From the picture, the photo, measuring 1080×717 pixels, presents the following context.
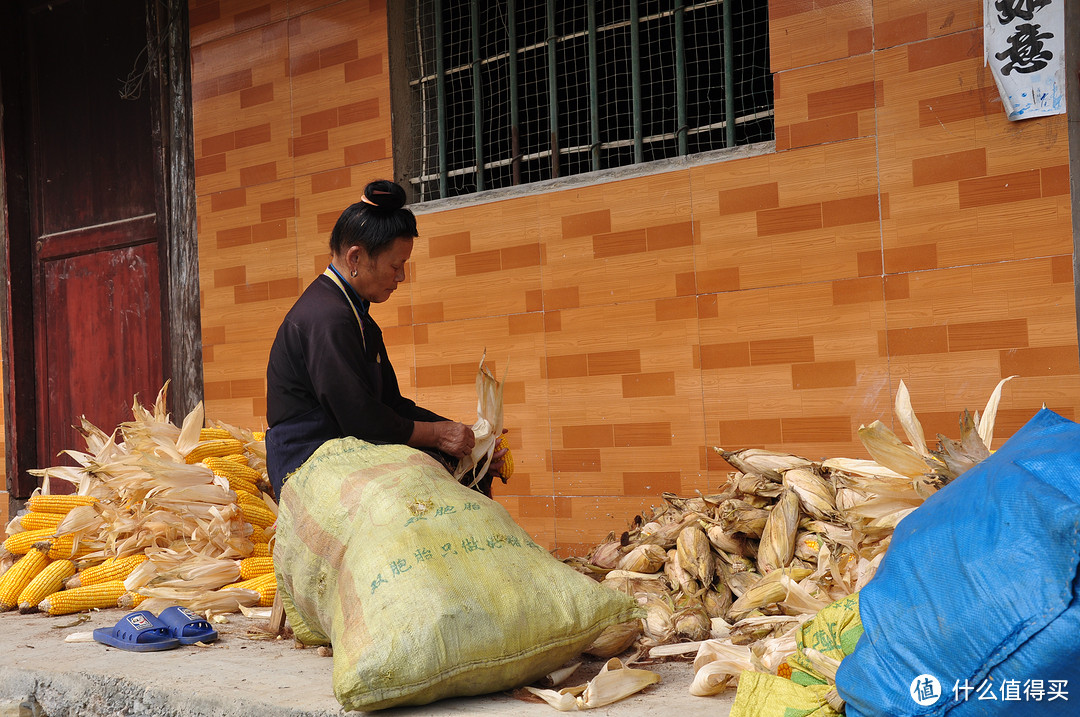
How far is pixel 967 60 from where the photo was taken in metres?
3.85

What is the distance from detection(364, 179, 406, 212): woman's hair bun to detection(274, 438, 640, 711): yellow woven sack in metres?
0.91

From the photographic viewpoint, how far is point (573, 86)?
5.04 m

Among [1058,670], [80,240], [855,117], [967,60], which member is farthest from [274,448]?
[80,240]

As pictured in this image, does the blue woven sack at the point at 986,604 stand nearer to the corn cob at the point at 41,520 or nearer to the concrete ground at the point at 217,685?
the concrete ground at the point at 217,685

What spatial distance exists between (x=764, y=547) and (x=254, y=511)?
95.3 inches

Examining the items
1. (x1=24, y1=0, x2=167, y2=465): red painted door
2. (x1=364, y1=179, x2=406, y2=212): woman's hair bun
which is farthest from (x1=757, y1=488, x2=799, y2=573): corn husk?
(x1=24, y1=0, x2=167, y2=465): red painted door

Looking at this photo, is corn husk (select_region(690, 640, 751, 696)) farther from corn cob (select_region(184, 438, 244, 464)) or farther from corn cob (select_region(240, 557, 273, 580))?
corn cob (select_region(184, 438, 244, 464))

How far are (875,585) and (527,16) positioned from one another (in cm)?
411

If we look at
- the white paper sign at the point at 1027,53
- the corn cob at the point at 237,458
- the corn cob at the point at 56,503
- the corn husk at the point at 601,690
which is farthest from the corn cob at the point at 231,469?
the white paper sign at the point at 1027,53

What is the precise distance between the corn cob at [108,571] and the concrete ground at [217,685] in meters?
0.61

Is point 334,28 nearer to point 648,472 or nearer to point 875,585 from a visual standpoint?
point 648,472

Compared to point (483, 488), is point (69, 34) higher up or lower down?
higher up

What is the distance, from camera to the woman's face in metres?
3.25

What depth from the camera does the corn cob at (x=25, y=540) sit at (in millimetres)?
4434
